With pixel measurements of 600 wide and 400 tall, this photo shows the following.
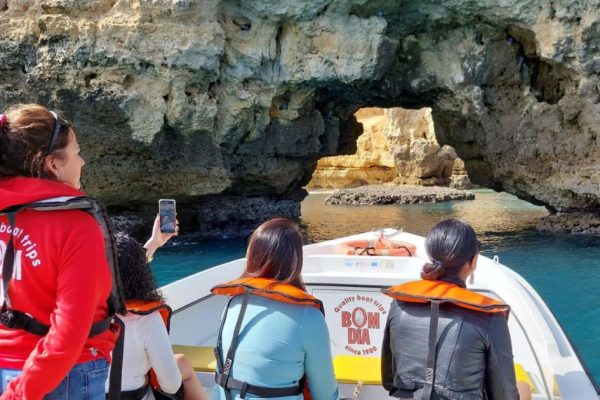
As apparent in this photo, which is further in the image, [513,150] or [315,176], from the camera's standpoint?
[315,176]

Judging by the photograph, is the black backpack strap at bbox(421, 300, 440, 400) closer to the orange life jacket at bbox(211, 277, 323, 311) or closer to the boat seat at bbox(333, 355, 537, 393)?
the orange life jacket at bbox(211, 277, 323, 311)

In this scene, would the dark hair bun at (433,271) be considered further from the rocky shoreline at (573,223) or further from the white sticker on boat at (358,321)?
the rocky shoreline at (573,223)

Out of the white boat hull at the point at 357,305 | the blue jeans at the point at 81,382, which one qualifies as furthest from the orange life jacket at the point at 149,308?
the white boat hull at the point at 357,305

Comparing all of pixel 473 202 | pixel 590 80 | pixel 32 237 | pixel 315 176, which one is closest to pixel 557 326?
pixel 32 237

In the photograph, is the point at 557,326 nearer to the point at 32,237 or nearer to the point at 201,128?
the point at 32,237

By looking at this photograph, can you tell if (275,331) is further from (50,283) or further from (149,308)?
(50,283)

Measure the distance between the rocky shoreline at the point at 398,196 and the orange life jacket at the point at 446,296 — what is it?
33.3 m

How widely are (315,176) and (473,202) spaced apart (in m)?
20.2

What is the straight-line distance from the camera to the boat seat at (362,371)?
3588 mm

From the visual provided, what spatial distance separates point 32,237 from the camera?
174 centimetres

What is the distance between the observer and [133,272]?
2.66 meters

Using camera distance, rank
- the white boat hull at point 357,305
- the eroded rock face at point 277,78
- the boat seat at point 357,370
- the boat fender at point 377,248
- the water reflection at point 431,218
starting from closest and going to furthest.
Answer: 1. the boat seat at point 357,370
2. the white boat hull at point 357,305
3. the boat fender at point 377,248
4. the eroded rock face at point 277,78
5. the water reflection at point 431,218

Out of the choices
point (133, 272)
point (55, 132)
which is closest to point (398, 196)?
point (133, 272)

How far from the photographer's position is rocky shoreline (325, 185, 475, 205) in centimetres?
3569
